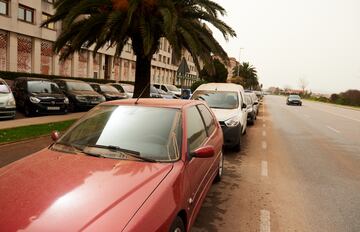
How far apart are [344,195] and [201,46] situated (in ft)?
30.0

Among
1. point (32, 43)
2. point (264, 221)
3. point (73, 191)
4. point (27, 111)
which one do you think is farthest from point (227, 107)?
point (32, 43)

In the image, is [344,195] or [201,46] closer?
[344,195]

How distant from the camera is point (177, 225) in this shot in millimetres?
3119

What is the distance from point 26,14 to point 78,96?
16177mm

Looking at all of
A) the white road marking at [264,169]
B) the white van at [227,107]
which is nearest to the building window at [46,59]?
the white van at [227,107]

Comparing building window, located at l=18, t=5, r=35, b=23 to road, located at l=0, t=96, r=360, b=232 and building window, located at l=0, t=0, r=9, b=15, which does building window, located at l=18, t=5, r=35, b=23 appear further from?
road, located at l=0, t=96, r=360, b=232

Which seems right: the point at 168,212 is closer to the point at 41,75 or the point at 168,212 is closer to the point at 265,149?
the point at 265,149

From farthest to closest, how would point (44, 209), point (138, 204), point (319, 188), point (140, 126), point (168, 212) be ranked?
1. point (319, 188)
2. point (140, 126)
3. point (168, 212)
4. point (138, 204)
5. point (44, 209)

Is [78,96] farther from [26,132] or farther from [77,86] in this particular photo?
[26,132]

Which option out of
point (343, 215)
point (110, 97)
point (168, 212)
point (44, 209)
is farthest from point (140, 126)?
point (110, 97)

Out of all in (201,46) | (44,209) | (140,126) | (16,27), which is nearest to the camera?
(44,209)

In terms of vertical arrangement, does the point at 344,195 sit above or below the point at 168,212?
below

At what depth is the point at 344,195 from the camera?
20.2ft

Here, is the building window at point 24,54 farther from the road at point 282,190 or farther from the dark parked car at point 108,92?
the road at point 282,190
